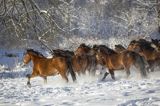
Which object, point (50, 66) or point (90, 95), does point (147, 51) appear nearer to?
point (50, 66)

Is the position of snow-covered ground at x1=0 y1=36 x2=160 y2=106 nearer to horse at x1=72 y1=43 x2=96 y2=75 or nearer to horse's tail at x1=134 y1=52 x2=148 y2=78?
horse's tail at x1=134 y1=52 x2=148 y2=78

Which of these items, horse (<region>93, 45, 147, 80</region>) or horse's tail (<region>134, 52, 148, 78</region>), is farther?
horse (<region>93, 45, 147, 80</region>)

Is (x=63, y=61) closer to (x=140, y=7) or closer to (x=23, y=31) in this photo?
(x=23, y=31)

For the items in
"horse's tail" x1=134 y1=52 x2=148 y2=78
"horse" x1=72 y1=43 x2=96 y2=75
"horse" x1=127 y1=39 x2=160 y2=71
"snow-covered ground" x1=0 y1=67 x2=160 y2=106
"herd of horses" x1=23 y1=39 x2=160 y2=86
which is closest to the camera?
"snow-covered ground" x1=0 y1=67 x2=160 y2=106

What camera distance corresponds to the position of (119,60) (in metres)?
14.2

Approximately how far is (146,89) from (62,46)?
2122cm

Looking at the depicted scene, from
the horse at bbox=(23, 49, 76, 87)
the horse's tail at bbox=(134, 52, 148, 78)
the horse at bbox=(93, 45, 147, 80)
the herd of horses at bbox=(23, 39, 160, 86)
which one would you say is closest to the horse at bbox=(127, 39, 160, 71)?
the herd of horses at bbox=(23, 39, 160, 86)

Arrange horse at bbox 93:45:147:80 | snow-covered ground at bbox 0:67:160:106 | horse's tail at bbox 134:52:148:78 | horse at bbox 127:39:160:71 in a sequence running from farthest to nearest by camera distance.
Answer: horse at bbox 127:39:160:71, horse at bbox 93:45:147:80, horse's tail at bbox 134:52:148:78, snow-covered ground at bbox 0:67:160:106

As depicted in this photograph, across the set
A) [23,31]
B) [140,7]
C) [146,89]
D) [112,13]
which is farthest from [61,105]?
[112,13]

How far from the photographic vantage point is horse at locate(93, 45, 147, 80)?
1375 cm

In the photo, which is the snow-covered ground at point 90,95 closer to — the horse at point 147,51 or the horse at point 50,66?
the horse at point 50,66

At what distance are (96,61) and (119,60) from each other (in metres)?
1.50

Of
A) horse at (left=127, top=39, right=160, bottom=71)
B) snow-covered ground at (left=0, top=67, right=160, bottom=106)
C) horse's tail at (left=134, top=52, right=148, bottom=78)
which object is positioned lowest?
snow-covered ground at (left=0, top=67, right=160, bottom=106)

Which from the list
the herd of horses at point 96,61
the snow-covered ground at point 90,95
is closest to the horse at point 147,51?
the herd of horses at point 96,61
